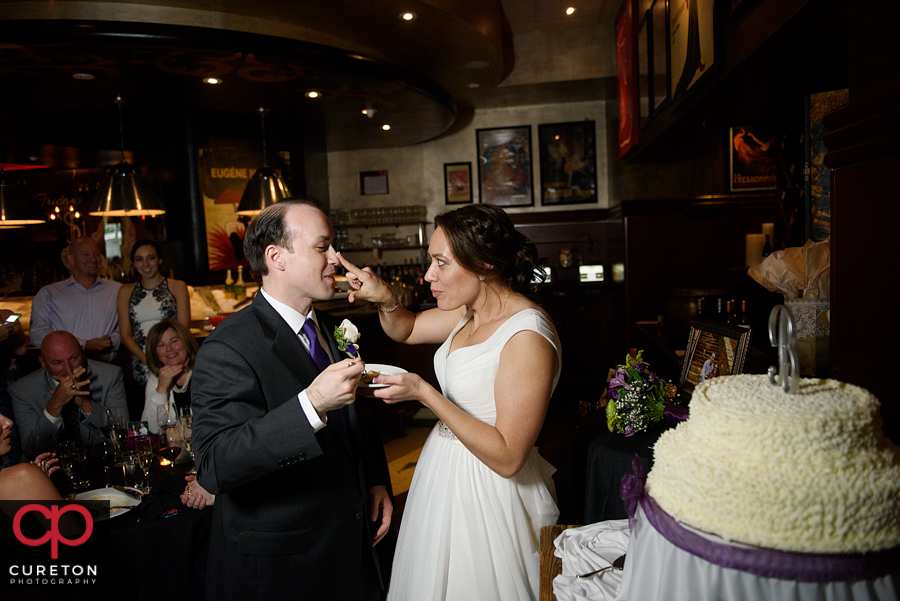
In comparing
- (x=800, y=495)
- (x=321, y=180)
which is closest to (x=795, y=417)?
(x=800, y=495)

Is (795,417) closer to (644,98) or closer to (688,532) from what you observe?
(688,532)

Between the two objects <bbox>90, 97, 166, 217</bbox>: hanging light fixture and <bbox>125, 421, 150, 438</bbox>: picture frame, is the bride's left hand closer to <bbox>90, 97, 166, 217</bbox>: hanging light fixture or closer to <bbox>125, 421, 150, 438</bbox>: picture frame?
<bbox>125, 421, 150, 438</bbox>: picture frame

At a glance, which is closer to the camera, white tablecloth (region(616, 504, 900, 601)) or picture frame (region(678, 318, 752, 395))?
white tablecloth (region(616, 504, 900, 601))

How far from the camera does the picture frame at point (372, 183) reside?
8.94m

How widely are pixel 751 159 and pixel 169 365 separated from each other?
263 inches

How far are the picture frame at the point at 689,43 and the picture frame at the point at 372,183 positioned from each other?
224 inches

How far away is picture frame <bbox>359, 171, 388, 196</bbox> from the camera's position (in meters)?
8.94

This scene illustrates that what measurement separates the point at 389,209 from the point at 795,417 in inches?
312

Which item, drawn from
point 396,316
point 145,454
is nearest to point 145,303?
point 145,454

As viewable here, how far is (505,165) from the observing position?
8.48m

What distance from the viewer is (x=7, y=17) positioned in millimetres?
4254

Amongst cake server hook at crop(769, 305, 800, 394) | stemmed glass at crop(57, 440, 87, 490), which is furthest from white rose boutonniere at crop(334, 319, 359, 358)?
stemmed glass at crop(57, 440, 87, 490)

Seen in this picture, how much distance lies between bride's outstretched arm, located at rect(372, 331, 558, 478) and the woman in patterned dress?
3.84m

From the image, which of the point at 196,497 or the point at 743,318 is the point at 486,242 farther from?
→ the point at 743,318
